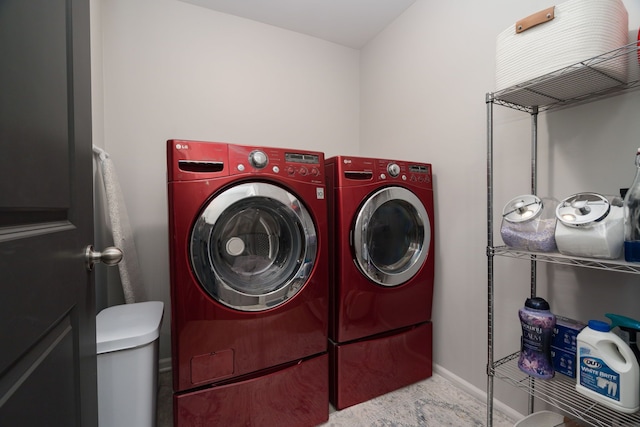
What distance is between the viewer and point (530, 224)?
106cm

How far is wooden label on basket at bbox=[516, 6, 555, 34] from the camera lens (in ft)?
3.12

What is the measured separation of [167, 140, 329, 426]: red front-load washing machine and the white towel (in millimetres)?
550

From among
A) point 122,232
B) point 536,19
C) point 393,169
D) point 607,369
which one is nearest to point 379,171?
point 393,169

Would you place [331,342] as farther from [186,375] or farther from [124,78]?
[124,78]

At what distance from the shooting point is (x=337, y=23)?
2143 mm

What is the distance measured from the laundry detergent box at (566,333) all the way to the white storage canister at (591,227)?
1.06 feet

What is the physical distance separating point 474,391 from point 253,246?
55.6 inches

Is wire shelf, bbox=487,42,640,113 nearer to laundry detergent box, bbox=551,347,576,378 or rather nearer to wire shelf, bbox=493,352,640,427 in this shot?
laundry detergent box, bbox=551,347,576,378

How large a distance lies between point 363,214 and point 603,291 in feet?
3.22

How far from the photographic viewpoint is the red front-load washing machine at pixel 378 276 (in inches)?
57.2

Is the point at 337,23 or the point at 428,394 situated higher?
the point at 337,23

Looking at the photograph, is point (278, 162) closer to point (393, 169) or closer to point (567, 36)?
point (393, 169)

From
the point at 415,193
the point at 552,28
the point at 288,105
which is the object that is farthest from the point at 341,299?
the point at 288,105

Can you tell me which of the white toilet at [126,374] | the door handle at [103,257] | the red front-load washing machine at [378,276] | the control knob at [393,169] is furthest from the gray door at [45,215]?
the control knob at [393,169]
